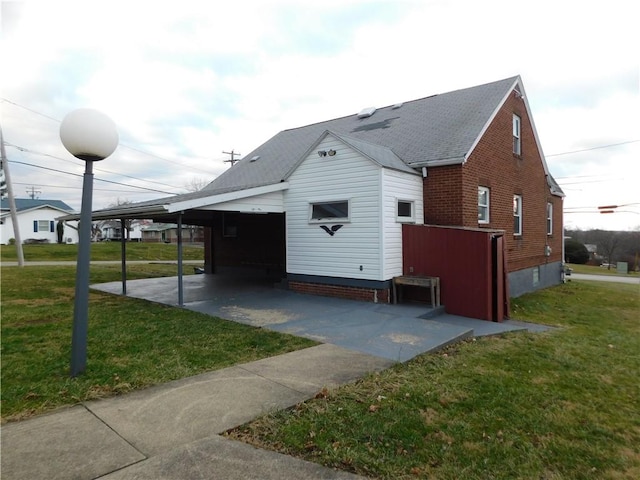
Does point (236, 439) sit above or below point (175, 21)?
below

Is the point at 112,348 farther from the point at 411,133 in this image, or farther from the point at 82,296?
the point at 411,133

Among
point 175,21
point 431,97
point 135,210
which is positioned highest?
point 431,97

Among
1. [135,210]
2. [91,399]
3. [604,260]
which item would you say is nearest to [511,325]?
[91,399]

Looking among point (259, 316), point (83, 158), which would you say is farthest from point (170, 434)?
point (259, 316)

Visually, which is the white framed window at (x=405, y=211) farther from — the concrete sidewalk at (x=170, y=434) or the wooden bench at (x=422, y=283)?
the concrete sidewalk at (x=170, y=434)

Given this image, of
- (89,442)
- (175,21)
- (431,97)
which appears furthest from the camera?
(431,97)

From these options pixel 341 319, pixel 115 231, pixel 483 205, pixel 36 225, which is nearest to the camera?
pixel 341 319

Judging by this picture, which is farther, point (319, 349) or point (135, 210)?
point (135, 210)

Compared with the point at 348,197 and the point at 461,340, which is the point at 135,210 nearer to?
the point at 348,197

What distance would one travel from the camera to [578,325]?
30.0ft

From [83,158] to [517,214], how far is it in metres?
13.5

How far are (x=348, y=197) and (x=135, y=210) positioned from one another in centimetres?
502

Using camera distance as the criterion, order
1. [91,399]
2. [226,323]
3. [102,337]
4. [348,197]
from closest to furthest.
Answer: [91,399]
[102,337]
[226,323]
[348,197]

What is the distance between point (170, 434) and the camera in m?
3.26
